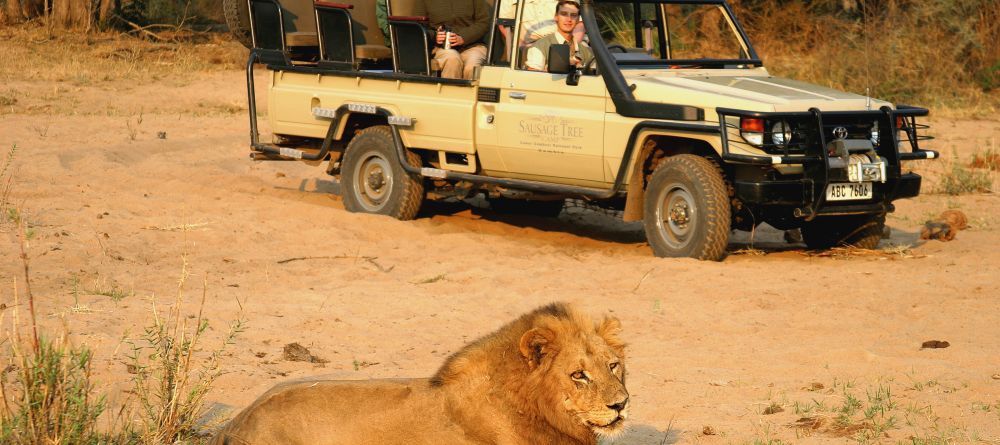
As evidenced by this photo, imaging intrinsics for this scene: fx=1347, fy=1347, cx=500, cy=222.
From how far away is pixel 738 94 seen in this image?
930 centimetres

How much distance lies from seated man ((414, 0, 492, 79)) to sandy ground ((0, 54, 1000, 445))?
4.49 feet

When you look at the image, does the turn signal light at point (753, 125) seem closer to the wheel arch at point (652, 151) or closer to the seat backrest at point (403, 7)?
the wheel arch at point (652, 151)

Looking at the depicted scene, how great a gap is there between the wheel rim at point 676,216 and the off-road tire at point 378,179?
241 cm

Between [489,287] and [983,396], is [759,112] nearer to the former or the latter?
[489,287]

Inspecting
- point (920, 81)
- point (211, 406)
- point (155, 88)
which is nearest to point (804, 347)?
point (211, 406)

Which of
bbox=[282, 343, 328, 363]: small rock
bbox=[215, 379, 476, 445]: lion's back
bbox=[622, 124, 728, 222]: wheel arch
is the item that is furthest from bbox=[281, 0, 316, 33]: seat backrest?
bbox=[215, 379, 476, 445]: lion's back

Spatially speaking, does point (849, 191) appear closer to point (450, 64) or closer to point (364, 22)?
point (450, 64)

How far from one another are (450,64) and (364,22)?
1344 millimetres

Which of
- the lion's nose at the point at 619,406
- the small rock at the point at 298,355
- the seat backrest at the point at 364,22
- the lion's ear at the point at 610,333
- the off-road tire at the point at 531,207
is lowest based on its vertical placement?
the off-road tire at the point at 531,207

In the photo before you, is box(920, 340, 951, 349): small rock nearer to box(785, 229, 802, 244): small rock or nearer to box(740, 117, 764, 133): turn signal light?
box(740, 117, 764, 133): turn signal light

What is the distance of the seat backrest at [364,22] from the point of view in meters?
11.8

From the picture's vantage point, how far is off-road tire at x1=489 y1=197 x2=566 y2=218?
12367 mm

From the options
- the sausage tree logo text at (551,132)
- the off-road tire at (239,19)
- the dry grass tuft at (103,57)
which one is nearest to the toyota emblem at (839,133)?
the sausage tree logo text at (551,132)

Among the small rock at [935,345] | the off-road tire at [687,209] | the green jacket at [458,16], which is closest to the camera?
the small rock at [935,345]
